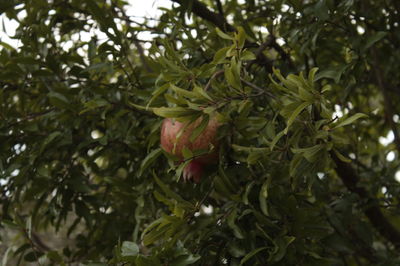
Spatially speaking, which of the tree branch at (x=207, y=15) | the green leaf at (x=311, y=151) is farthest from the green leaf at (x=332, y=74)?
the tree branch at (x=207, y=15)

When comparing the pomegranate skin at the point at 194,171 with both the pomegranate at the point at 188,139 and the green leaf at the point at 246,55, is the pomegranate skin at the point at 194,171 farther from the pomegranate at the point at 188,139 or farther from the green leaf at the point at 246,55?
the green leaf at the point at 246,55

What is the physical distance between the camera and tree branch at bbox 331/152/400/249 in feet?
5.20

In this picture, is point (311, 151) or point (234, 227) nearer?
point (311, 151)

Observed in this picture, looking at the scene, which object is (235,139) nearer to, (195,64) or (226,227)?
(226,227)

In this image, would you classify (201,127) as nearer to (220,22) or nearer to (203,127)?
(203,127)

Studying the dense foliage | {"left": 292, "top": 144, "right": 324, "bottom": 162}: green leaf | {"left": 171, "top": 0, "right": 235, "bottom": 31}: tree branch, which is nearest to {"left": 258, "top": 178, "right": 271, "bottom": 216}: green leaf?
the dense foliage

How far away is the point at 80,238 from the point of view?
1.73 metres

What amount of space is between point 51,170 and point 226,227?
25.6 inches

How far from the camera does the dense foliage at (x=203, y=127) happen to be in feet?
3.23

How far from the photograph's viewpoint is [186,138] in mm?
1024

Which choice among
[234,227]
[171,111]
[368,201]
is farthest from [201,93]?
[368,201]

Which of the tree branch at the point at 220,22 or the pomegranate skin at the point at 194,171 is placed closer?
the pomegranate skin at the point at 194,171

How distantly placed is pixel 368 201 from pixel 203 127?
862mm

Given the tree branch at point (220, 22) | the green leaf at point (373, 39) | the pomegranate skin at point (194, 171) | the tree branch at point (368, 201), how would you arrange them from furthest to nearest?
the tree branch at point (368, 201)
the tree branch at point (220, 22)
the green leaf at point (373, 39)
the pomegranate skin at point (194, 171)
